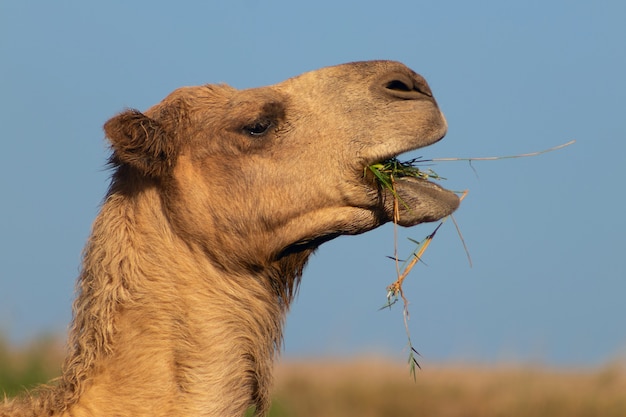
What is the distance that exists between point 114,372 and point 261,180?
1.00 m

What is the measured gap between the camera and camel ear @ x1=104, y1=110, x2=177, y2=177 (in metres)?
4.27

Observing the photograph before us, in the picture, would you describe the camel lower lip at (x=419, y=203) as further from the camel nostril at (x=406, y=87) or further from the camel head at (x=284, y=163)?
the camel nostril at (x=406, y=87)

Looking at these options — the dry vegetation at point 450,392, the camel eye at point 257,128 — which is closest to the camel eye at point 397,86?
the camel eye at point 257,128

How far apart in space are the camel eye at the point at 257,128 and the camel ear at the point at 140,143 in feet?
1.10

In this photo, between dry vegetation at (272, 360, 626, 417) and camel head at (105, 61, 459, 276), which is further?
dry vegetation at (272, 360, 626, 417)

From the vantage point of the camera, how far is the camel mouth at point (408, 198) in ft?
14.3

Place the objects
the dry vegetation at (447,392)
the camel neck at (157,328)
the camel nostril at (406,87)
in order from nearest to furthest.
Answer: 1. the camel neck at (157,328)
2. the camel nostril at (406,87)
3. the dry vegetation at (447,392)

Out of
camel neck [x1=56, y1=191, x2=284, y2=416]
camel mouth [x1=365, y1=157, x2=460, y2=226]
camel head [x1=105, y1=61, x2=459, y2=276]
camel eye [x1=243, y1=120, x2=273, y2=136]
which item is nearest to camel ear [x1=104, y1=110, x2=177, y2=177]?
camel head [x1=105, y1=61, x2=459, y2=276]

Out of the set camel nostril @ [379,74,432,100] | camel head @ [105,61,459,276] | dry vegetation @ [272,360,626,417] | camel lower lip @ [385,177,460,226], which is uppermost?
camel nostril @ [379,74,432,100]

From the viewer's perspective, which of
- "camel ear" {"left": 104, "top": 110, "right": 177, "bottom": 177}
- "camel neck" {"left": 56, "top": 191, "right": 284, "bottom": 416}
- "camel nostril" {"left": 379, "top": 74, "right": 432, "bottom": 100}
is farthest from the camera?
"camel nostril" {"left": 379, "top": 74, "right": 432, "bottom": 100}

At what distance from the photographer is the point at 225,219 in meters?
4.30

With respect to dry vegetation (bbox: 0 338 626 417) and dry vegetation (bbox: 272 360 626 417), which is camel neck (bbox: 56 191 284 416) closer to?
dry vegetation (bbox: 0 338 626 417)

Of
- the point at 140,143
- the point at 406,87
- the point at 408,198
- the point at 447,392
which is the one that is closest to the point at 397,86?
the point at 406,87

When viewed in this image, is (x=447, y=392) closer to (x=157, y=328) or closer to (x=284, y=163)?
(x=284, y=163)
